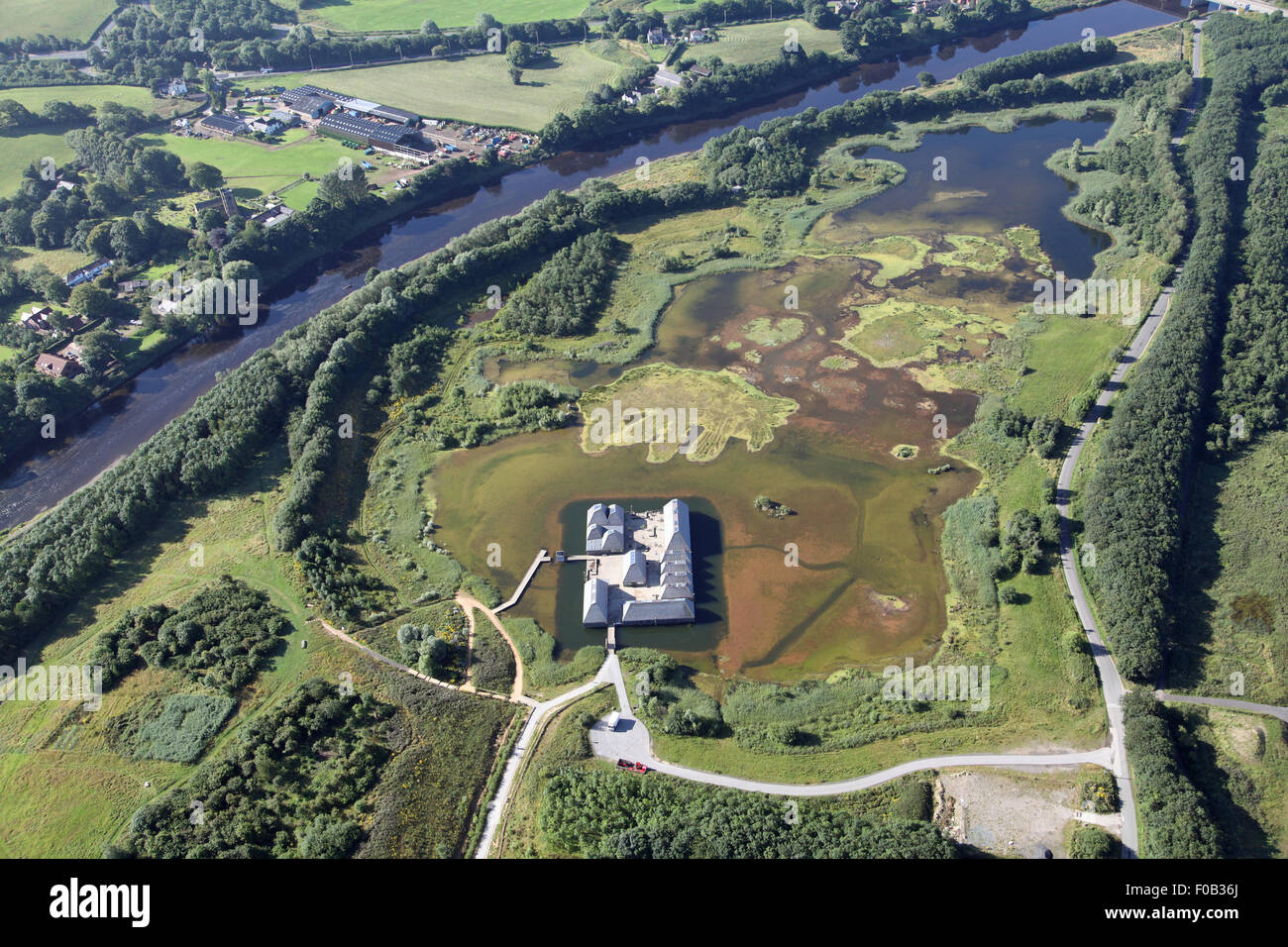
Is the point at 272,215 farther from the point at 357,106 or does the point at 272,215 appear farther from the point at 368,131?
the point at 357,106

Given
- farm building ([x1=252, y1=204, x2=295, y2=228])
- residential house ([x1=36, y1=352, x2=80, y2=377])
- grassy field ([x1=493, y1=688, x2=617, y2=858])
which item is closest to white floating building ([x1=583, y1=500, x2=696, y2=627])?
grassy field ([x1=493, y1=688, x2=617, y2=858])

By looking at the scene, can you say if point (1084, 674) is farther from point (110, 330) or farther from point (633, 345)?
point (110, 330)

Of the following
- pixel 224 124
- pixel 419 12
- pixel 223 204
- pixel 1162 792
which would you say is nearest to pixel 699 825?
pixel 1162 792

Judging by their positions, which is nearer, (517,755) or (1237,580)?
(517,755)

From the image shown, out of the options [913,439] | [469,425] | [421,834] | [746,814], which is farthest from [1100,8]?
[421,834]

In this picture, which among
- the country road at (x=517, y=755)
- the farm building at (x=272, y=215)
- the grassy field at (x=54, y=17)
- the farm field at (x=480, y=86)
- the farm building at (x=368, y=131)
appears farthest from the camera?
the grassy field at (x=54, y=17)

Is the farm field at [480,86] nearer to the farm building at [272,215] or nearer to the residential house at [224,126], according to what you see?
the residential house at [224,126]

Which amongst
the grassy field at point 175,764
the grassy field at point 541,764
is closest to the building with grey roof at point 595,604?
the grassy field at point 541,764
